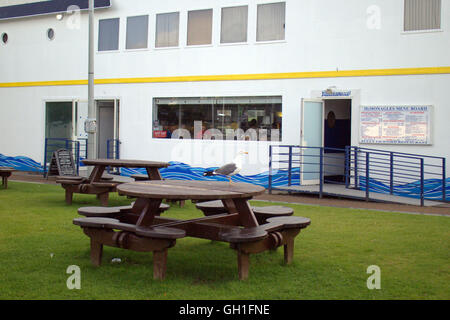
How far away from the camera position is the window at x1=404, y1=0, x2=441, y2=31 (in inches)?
498

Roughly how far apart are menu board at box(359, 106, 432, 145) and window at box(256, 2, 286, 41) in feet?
10.6

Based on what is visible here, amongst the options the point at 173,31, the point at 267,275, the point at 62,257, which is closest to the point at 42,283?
the point at 62,257

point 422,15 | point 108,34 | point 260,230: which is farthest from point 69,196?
point 422,15

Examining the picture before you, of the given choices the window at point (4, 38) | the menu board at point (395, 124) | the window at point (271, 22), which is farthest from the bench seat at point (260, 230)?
the window at point (4, 38)

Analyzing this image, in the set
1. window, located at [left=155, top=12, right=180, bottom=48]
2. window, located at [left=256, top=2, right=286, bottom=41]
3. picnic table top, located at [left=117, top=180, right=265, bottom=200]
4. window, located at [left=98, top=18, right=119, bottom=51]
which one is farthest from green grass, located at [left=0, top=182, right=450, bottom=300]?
window, located at [left=98, top=18, right=119, bottom=51]

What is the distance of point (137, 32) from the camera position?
1650 cm

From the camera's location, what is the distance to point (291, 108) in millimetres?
14258

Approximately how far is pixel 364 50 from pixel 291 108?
7.81 ft

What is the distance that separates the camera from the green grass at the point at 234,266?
15.5ft

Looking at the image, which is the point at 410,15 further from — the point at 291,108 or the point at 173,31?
the point at 173,31

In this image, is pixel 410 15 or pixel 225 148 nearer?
pixel 410 15

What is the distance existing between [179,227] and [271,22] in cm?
1000

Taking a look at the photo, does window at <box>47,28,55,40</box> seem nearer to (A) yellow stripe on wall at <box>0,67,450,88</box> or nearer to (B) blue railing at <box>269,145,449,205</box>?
(A) yellow stripe on wall at <box>0,67,450,88</box>

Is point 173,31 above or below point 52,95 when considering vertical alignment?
above
